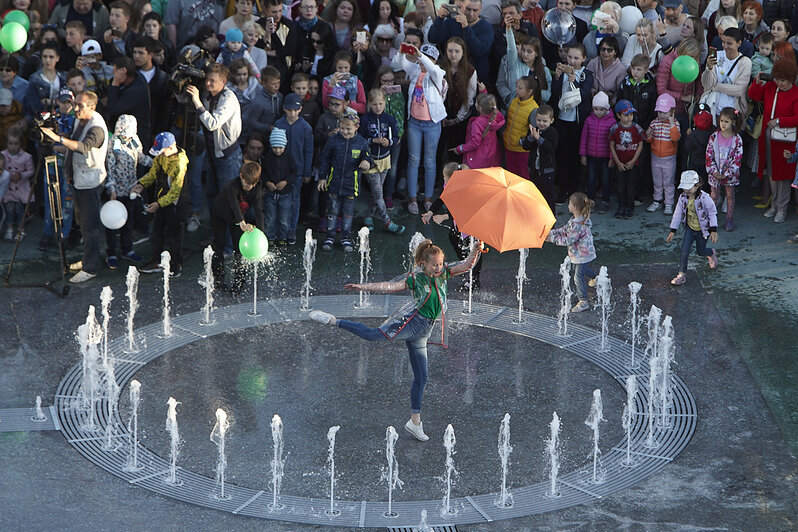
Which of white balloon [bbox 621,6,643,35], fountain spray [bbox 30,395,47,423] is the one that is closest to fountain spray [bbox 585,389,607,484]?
fountain spray [bbox 30,395,47,423]

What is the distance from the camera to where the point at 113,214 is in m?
13.2

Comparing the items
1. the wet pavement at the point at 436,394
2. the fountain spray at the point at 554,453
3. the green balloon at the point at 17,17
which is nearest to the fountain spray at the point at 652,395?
the wet pavement at the point at 436,394

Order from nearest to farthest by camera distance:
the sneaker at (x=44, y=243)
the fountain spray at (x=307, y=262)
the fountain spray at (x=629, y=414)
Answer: the fountain spray at (x=629, y=414) → the fountain spray at (x=307, y=262) → the sneaker at (x=44, y=243)

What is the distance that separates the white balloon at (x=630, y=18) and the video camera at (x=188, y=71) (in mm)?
5714

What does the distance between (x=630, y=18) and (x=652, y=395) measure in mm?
6986

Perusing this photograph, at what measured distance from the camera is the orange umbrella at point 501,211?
34.6 feet

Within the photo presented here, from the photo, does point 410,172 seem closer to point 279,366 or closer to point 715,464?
point 279,366

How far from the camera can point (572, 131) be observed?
1590 cm

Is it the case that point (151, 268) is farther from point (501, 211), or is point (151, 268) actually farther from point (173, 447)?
point (501, 211)

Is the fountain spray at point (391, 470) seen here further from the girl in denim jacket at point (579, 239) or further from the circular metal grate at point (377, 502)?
the girl in denim jacket at point (579, 239)

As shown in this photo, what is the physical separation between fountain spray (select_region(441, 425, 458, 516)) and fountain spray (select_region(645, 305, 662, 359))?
280cm

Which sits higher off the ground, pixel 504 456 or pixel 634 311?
pixel 634 311

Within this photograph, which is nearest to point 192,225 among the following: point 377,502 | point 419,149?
point 419,149

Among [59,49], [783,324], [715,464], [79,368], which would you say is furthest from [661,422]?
[59,49]
